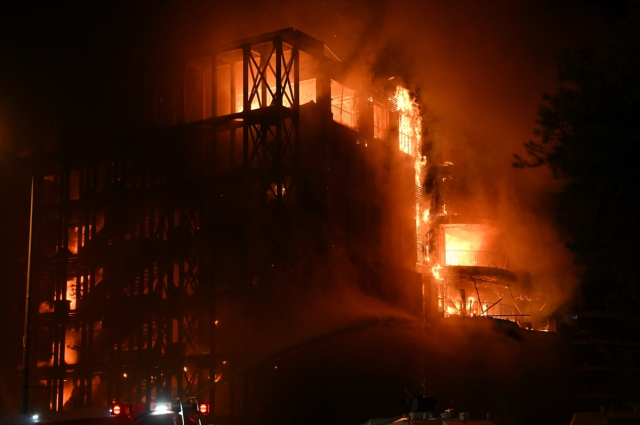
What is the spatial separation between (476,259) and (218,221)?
19.6 m

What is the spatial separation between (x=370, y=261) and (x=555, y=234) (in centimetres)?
1631

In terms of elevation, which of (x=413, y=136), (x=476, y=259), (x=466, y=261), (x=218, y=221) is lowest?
(x=466, y=261)

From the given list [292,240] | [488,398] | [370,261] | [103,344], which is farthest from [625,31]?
[103,344]

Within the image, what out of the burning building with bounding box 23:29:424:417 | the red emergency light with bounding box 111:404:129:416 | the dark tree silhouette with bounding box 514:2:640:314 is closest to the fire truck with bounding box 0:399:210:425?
the red emergency light with bounding box 111:404:129:416

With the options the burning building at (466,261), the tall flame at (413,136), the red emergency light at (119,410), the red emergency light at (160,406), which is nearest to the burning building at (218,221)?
the tall flame at (413,136)

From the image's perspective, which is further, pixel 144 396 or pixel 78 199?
pixel 78 199

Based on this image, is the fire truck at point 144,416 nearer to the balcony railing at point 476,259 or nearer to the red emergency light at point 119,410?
the red emergency light at point 119,410

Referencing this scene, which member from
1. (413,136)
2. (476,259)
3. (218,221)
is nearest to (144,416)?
(218,221)

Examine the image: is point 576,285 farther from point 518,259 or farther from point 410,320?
point 410,320

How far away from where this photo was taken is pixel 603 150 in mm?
16047

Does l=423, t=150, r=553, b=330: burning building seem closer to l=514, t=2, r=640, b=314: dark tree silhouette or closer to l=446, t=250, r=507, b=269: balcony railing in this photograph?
l=446, t=250, r=507, b=269: balcony railing

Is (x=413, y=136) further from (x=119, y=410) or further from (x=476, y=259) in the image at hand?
(x=119, y=410)

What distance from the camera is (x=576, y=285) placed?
175ft

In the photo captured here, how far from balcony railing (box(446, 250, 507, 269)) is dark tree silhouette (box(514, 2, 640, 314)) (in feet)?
119
